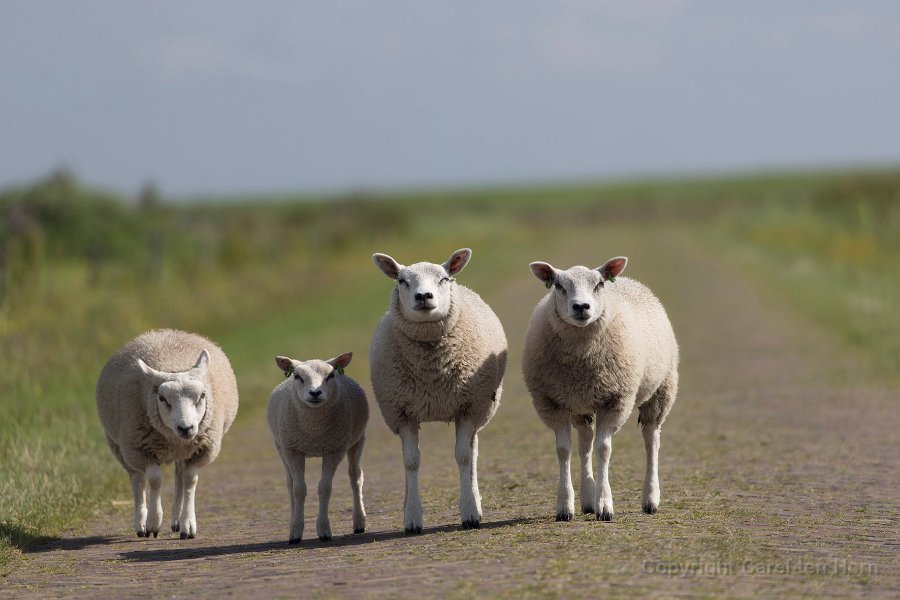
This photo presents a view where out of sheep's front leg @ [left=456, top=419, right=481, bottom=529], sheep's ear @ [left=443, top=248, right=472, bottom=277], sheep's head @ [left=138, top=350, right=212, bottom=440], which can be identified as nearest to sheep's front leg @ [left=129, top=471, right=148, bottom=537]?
sheep's head @ [left=138, top=350, right=212, bottom=440]

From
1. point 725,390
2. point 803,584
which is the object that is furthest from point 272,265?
point 803,584

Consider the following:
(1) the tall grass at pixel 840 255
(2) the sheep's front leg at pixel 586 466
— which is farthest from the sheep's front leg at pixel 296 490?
(1) the tall grass at pixel 840 255

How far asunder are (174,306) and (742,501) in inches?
602

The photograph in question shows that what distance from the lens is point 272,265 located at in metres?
34.0

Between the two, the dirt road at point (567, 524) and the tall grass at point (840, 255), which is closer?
the dirt road at point (567, 524)

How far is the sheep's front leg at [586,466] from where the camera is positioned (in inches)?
323

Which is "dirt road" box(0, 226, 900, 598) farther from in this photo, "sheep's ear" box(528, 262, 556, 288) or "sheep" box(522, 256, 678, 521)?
"sheep's ear" box(528, 262, 556, 288)

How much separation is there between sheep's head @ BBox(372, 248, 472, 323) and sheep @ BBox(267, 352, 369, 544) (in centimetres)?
53

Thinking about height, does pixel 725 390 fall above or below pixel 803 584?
above

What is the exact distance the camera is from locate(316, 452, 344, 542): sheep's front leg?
8.07 m

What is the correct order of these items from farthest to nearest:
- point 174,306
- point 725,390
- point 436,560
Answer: point 174,306, point 725,390, point 436,560

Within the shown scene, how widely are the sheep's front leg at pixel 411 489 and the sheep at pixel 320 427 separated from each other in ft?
1.35

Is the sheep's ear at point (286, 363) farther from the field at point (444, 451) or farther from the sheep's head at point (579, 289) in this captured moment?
the sheep's head at point (579, 289)

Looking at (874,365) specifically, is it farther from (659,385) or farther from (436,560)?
(436,560)
